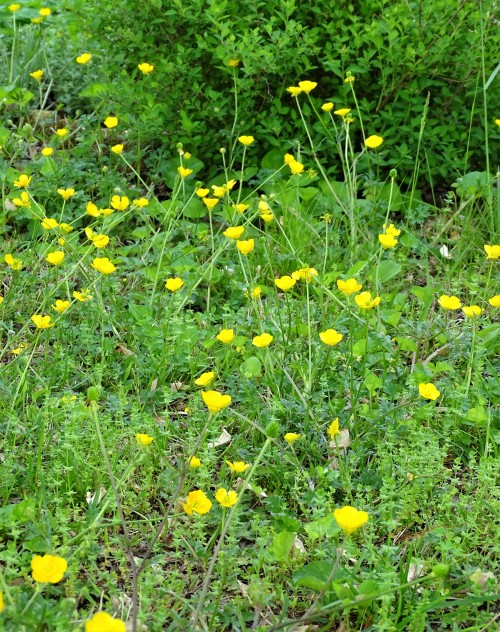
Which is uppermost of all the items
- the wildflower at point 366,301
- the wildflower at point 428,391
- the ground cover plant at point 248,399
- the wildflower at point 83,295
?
the wildflower at point 366,301

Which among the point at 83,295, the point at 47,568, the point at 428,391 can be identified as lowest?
the point at 83,295

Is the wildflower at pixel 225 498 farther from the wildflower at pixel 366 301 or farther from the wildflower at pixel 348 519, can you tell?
the wildflower at pixel 366 301

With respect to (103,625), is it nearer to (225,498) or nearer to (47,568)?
(47,568)

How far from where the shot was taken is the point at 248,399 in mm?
2488

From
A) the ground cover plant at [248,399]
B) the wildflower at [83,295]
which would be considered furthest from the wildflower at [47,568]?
the wildflower at [83,295]

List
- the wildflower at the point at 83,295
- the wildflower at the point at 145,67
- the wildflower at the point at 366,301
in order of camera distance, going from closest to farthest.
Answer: the wildflower at the point at 366,301 < the wildflower at the point at 83,295 < the wildflower at the point at 145,67

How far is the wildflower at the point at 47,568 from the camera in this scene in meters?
1.53

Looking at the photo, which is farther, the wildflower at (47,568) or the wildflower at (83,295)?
the wildflower at (83,295)

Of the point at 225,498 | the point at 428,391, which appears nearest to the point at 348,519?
the point at 225,498

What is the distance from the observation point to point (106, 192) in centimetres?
372

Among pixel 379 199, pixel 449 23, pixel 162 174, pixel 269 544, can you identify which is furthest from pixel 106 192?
pixel 269 544

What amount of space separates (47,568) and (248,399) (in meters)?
1.04

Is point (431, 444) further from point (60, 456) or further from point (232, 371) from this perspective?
point (60, 456)

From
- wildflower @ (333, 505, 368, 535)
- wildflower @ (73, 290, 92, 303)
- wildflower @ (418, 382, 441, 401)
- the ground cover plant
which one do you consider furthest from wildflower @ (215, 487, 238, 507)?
wildflower @ (73, 290, 92, 303)
